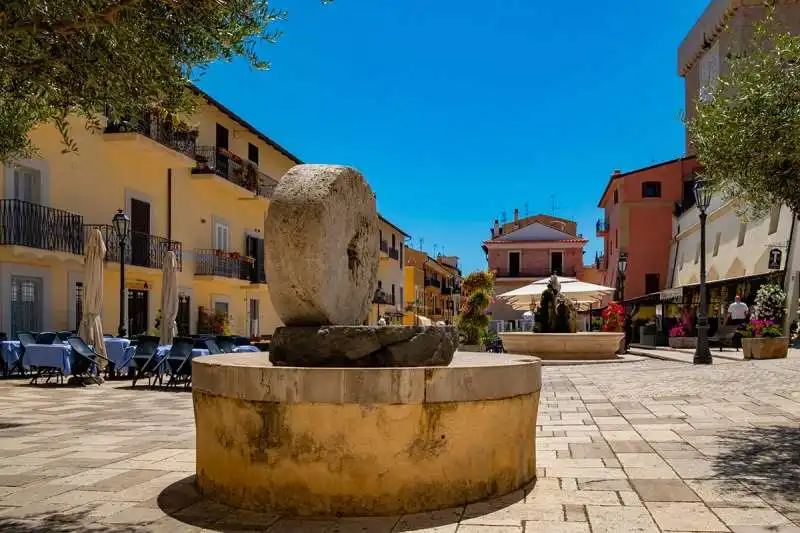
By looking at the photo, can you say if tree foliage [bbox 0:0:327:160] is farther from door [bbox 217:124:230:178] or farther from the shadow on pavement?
door [bbox 217:124:230:178]

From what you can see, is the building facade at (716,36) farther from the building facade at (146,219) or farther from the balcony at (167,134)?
the balcony at (167,134)

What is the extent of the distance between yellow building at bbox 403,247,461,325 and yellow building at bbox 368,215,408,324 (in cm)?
386

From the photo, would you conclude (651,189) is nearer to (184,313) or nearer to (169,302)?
(184,313)

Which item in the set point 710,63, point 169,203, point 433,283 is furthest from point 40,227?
point 433,283

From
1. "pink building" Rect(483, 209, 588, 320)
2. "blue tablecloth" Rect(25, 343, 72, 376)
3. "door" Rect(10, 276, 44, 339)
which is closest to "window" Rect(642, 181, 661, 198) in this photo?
"pink building" Rect(483, 209, 588, 320)

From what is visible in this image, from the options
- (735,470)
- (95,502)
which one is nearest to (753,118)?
(735,470)

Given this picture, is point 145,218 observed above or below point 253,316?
above

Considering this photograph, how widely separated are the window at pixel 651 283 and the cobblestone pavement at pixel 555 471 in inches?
1364

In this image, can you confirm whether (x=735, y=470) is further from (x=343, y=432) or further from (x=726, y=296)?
(x=726, y=296)

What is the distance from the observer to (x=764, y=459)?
18.3 feet

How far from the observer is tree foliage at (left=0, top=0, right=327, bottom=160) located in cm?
430

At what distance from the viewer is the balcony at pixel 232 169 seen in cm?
2495

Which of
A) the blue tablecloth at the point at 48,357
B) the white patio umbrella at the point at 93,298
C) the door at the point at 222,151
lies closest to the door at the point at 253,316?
the door at the point at 222,151

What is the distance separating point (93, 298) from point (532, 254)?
176 feet
